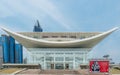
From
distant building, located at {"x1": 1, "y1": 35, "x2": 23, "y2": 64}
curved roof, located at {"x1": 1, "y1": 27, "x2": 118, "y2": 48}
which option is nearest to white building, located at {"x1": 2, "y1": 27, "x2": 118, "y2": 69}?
curved roof, located at {"x1": 1, "y1": 27, "x2": 118, "y2": 48}

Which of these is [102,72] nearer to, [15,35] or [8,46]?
[15,35]

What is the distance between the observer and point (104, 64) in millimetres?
20328

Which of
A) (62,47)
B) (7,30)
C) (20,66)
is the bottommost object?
(20,66)

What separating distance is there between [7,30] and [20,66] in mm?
7153

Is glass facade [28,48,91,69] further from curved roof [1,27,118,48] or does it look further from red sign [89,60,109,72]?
red sign [89,60,109,72]

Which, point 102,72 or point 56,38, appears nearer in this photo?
point 102,72

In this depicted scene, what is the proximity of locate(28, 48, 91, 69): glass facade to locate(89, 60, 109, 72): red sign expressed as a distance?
3273cm

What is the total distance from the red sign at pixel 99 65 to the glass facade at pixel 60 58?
32.7 metres

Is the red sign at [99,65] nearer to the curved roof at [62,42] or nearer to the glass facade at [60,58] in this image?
the curved roof at [62,42]

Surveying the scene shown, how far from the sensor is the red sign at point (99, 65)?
20.3 m

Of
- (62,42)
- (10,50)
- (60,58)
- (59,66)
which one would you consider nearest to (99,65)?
(62,42)

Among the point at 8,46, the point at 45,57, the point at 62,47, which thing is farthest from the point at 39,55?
the point at 8,46

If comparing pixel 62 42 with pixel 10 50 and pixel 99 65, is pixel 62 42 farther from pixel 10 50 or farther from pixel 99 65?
pixel 99 65

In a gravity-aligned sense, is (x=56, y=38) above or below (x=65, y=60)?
above
